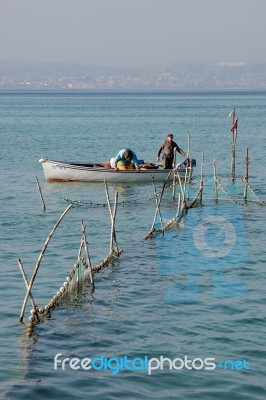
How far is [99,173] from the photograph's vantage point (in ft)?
106

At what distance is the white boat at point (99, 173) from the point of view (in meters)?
31.8

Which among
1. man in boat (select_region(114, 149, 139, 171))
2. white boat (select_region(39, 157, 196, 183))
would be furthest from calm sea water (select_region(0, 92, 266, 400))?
man in boat (select_region(114, 149, 139, 171))

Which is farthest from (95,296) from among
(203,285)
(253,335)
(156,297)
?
(253,335)

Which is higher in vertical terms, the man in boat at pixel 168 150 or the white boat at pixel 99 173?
the man in boat at pixel 168 150

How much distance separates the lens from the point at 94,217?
1011 inches

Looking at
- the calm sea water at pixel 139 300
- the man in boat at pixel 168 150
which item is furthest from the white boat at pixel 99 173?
the calm sea water at pixel 139 300

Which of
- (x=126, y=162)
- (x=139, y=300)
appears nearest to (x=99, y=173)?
(x=126, y=162)

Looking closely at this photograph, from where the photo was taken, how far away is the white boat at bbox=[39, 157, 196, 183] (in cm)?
3178

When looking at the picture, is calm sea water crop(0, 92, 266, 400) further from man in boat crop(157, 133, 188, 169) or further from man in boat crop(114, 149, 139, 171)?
man in boat crop(157, 133, 188, 169)

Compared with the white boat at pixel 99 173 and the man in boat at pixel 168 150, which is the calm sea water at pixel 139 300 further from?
the man in boat at pixel 168 150

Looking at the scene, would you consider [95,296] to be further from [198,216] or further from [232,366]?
[198,216]

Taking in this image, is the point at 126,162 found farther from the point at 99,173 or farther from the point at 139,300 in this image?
the point at 139,300

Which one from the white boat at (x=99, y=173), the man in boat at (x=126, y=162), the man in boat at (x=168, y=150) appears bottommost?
the white boat at (x=99, y=173)

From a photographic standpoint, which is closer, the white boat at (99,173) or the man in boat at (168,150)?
the man in boat at (168,150)
